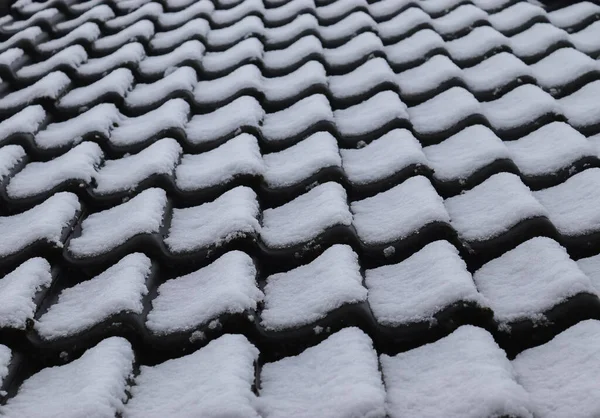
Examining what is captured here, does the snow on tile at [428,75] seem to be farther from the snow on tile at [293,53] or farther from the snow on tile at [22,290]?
the snow on tile at [22,290]

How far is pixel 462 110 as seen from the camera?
68.8 inches

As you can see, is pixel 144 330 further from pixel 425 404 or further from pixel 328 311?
pixel 425 404

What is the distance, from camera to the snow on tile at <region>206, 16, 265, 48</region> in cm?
233

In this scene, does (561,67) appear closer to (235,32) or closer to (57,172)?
(235,32)

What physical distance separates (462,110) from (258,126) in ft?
2.11

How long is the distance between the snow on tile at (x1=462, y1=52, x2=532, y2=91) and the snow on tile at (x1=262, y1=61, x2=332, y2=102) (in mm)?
509

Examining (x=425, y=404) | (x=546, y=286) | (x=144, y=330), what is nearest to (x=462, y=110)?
(x=546, y=286)

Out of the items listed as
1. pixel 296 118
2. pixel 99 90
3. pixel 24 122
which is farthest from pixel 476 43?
pixel 24 122

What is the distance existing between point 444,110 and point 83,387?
1.32 metres

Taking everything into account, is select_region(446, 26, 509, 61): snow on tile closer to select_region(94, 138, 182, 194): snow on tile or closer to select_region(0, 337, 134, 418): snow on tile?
select_region(94, 138, 182, 194): snow on tile

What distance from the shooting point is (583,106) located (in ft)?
5.79

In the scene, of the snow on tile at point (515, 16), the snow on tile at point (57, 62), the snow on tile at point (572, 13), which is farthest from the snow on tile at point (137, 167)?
the snow on tile at point (572, 13)

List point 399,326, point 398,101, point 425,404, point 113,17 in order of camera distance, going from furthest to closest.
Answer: point 113,17
point 398,101
point 399,326
point 425,404

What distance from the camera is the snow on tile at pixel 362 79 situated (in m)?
1.93
